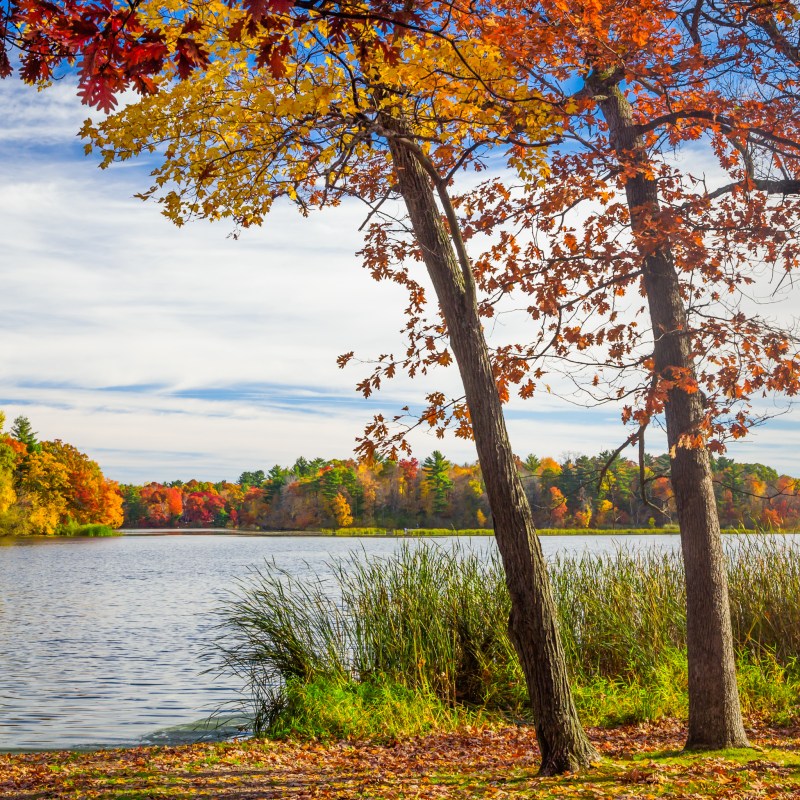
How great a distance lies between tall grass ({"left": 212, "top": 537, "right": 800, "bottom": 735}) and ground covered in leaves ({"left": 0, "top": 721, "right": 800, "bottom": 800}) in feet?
1.51

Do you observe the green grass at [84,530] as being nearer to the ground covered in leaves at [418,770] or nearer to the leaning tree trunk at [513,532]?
Answer: the ground covered in leaves at [418,770]

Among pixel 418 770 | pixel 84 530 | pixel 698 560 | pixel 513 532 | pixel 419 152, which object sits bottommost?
pixel 84 530

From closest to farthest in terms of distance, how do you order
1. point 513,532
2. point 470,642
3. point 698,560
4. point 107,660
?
point 513,532 → point 698,560 → point 470,642 → point 107,660

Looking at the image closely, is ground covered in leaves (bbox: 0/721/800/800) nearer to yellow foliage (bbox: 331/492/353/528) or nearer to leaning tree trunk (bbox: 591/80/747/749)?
leaning tree trunk (bbox: 591/80/747/749)

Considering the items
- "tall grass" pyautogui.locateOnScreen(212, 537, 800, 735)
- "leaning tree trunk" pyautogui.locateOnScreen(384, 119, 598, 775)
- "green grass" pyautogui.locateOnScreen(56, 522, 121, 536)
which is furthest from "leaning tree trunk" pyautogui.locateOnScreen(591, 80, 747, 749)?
"green grass" pyautogui.locateOnScreen(56, 522, 121, 536)

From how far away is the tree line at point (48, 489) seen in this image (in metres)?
55.1

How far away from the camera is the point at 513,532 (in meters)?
5.31

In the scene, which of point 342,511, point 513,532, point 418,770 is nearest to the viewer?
point 513,532

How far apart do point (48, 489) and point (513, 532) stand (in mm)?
61397

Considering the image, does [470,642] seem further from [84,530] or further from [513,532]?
[84,530]

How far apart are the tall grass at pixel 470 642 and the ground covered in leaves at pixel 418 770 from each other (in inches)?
18.1

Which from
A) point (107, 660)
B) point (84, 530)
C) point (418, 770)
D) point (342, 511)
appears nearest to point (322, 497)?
point (342, 511)

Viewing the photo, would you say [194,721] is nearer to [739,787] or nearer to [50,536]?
[739,787]

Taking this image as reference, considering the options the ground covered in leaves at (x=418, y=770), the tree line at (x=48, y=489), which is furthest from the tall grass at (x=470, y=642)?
the tree line at (x=48, y=489)
